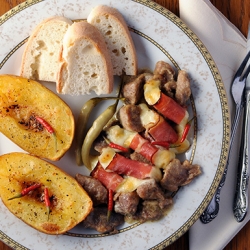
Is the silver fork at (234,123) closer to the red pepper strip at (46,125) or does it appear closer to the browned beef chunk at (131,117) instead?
the browned beef chunk at (131,117)

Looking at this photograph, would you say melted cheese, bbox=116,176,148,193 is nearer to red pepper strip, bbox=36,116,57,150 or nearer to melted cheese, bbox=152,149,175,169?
melted cheese, bbox=152,149,175,169

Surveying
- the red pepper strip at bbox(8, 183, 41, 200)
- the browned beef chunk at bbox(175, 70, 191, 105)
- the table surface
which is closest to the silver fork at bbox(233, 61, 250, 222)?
the table surface

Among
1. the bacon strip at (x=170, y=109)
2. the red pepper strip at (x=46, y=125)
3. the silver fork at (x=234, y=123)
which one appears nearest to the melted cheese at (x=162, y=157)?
the bacon strip at (x=170, y=109)

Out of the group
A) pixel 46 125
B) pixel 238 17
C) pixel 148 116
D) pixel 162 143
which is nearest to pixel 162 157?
pixel 162 143

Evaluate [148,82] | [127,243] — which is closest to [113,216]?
[127,243]

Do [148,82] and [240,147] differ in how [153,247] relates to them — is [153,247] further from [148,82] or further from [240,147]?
[148,82]

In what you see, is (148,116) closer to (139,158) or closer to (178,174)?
(139,158)

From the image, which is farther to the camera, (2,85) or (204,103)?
(204,103)
